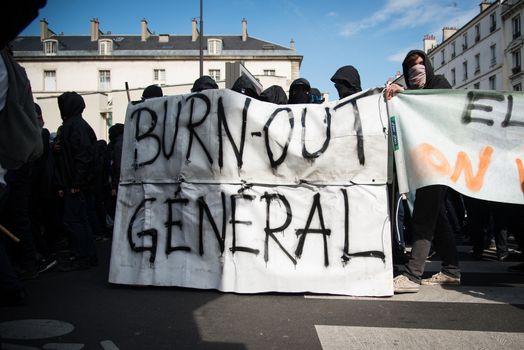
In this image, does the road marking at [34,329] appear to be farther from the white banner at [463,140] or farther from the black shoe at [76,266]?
the white banner at [463,140]

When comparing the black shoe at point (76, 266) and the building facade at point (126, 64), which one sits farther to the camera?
the building facade at point (126, 64)

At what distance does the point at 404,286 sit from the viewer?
3814mm

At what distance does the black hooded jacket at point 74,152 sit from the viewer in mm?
5046

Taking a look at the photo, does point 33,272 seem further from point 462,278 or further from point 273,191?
point 462,278

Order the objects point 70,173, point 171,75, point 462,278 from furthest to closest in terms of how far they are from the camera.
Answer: point 171,75 < point 70,173 < point 462,278

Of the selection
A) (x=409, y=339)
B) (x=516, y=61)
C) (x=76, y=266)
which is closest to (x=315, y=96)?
(x=76, y=266)

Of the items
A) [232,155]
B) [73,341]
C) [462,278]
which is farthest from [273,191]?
[462,278]

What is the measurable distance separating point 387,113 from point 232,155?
4.67ft

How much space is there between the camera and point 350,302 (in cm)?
354

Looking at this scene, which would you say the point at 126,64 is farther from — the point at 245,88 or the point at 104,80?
the point at 245,88

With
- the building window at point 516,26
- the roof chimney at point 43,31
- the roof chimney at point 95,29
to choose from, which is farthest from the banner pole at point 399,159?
the roof chimney at point 43,31

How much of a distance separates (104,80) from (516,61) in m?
43.7

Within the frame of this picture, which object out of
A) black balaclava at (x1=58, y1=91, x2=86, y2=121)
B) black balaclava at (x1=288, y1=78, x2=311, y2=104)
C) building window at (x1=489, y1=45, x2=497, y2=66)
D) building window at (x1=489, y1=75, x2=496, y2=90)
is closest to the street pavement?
black balaclava at (x1=58, y1=91, x2=86, y2=121)

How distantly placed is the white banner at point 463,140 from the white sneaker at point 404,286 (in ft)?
2.62
